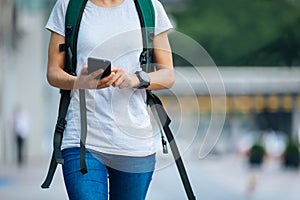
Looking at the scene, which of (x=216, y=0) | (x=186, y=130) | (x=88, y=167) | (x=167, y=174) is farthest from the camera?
(x=216, y=0)

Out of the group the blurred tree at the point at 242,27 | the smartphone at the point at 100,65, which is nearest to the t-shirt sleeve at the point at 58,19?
the smartphone at the point at 100,65

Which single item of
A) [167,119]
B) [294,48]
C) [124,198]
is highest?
[167,119]

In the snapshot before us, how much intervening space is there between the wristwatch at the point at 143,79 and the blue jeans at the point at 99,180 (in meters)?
0.34

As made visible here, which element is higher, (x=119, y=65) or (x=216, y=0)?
(x=119, y=65)

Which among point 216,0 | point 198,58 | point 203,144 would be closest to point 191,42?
point 198,58

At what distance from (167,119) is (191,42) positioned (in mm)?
345

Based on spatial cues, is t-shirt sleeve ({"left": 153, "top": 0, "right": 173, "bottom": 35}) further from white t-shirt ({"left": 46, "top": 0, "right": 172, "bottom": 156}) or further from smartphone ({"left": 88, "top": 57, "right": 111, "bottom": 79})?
smartphone ({"left": 88, "top": 57, "right": 111, "bottom": 79})

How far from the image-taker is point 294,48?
49156 millimetres

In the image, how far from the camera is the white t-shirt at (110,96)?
12.9 feet

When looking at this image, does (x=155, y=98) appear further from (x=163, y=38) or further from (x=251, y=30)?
(x=251, y=30)

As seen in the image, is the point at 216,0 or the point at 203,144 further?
the point at 216,0

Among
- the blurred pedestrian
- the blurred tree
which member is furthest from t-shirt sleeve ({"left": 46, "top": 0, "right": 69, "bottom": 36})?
the blurred tree

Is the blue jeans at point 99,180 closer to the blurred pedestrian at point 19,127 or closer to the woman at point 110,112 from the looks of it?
the woman at point 110,112

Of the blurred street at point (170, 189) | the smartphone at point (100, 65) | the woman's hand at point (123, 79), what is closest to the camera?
the smartphone at point (100, 65)
